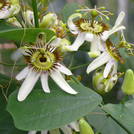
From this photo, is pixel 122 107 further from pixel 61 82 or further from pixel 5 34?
pixel 5 34

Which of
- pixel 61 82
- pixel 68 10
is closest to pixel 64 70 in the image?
pixel 61 82

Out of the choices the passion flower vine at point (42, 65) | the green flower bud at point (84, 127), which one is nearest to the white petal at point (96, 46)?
the passion flower vine at point (42, 65)

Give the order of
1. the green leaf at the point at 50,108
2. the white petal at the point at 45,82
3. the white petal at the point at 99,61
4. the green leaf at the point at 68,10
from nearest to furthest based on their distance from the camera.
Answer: the green leaf at the point at 50,108, the white petal at the point at 45,82, the white petal at the point at 99,61, the green leaf at the point at 68,10

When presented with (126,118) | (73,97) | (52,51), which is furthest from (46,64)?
(126,118)

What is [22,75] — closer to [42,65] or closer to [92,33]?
[42,65]

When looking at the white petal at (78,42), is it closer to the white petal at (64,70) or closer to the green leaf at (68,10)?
the white petal at (64,70)

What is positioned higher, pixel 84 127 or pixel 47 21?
pixel 47 21
